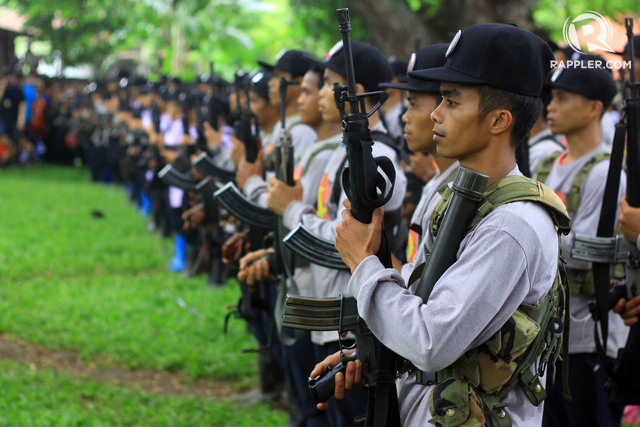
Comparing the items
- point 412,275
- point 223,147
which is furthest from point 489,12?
point 412,275

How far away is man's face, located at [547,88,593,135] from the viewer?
387 centimetres

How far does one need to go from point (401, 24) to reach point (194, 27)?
16806mm

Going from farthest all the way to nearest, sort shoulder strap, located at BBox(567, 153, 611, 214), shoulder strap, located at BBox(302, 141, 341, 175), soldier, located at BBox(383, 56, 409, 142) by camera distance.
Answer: soldier, located at BBox(383, 56, 409, 142)
shoulder strap, located at BBox(302, 141, 341, 175)
shoulder strap, located at BBox(567, 153, 611, 214)

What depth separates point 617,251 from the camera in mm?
3508

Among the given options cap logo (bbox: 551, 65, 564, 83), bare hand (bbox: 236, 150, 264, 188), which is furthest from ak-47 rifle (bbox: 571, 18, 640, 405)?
bare hand (bbox: 236, 150, 264, 188)

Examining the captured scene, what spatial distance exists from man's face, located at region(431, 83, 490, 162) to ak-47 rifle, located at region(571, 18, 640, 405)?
5.11 feet

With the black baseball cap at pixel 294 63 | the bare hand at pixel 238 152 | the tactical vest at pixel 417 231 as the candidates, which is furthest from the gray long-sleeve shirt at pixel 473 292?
the bare hand at pixel 238 152

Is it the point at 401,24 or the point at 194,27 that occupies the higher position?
A: the point at 194,27

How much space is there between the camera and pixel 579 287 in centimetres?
370

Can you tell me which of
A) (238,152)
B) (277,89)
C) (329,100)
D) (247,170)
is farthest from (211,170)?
(329,100)

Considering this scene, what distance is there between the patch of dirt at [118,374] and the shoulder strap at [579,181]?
293cm

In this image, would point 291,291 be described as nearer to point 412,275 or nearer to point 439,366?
point 412,275

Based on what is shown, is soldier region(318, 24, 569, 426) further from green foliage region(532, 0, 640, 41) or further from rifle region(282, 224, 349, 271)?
green foliage region(532, 0, 640, 41)

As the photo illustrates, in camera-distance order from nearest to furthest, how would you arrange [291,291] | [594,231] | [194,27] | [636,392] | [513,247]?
[513,247] < [636,392] < [594,231] < [291,291] < [194,27]
